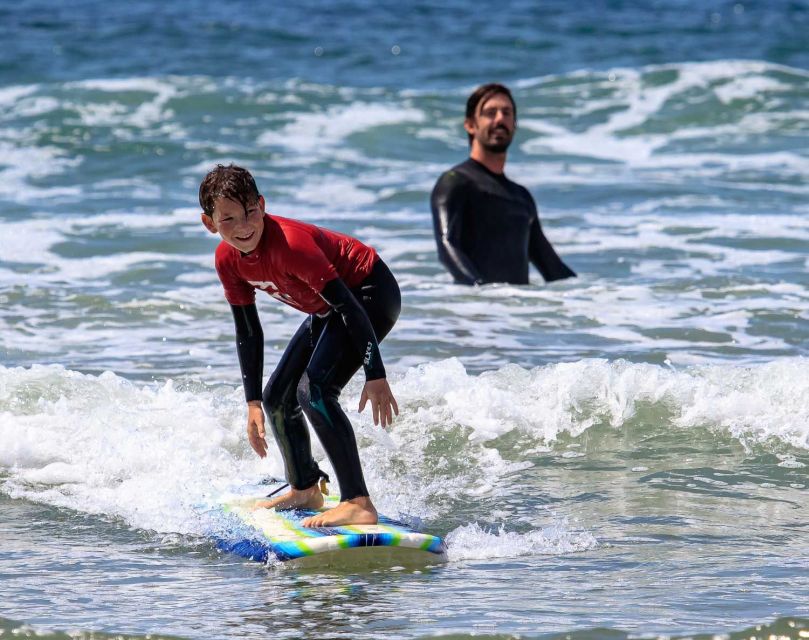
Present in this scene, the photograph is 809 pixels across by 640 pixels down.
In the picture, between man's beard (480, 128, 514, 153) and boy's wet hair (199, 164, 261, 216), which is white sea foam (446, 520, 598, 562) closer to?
boy's wet hair (199, 164, 261, 216)

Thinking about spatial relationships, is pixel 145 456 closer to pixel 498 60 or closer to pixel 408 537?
pixel 408 537

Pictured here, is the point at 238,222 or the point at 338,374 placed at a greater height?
the point at 238,222

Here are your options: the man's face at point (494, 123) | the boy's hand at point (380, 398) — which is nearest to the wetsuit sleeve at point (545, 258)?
the man's face at point (494, 123)

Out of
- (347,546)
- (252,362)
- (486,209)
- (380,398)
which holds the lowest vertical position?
(347,546)

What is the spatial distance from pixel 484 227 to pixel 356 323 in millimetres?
3845

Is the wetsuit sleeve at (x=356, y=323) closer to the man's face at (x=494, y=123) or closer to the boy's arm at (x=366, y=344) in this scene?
the boy's arm at (x=366, y=344)

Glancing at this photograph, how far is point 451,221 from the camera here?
26.3 feet

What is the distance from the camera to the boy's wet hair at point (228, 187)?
14.0 ft

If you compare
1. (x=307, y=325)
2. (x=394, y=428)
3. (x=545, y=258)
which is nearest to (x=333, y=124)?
(x=545, y=258)

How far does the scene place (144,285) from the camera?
9.33 metres

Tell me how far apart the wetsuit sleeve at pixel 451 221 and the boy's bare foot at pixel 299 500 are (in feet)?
10.6

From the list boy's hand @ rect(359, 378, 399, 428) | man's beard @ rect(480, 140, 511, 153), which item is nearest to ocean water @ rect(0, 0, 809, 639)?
boy's hand @ rect(359, 378, 399, 428)

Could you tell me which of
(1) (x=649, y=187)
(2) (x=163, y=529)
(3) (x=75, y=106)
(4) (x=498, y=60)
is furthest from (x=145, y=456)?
(4) (x=498, y=60)

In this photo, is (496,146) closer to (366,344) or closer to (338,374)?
(338,374)
